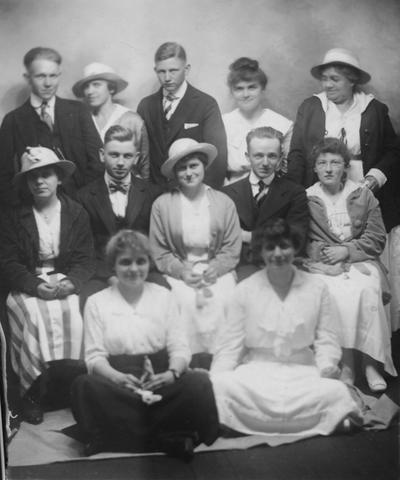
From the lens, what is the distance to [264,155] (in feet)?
9.43

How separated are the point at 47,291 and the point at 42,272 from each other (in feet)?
0.27

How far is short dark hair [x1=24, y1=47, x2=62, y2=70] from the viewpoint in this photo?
9.17ft

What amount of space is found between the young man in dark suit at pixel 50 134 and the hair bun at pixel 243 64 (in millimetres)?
605

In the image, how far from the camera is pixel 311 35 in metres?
2.87

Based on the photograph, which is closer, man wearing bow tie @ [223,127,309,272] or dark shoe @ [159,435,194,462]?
dark shoe @ [159,435,194,462]

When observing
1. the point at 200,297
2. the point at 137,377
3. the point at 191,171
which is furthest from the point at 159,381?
the point at 191,171

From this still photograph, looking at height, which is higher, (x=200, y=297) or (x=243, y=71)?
(x=243, y=71)

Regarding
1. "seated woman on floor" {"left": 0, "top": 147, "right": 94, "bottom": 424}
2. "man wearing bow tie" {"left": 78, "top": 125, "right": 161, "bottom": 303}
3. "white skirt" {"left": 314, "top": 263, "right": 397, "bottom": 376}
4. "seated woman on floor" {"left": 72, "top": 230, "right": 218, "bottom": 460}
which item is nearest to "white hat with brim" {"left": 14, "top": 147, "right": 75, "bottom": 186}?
"seated woman on floor" {"left": 0, "top": 147, "right": 94, "bottom": 424}

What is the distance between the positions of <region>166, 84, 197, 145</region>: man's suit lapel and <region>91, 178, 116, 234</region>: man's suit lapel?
0.32m

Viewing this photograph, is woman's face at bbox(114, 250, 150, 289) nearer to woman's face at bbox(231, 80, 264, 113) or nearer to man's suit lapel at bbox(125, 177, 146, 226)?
man's suit lapel at bbox(125, 177, 146, 226)

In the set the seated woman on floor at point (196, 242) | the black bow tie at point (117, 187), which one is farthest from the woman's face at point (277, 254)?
the black bow tie at point (117, 187)

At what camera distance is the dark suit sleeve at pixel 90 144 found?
9.33 ft

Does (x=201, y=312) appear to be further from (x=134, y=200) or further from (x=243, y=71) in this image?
(x=243, y=71)

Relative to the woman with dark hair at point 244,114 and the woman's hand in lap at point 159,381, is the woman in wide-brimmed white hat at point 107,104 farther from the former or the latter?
the woman's hand in lap at point 159,381
